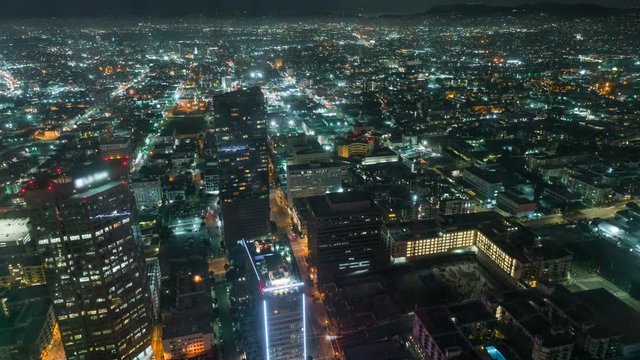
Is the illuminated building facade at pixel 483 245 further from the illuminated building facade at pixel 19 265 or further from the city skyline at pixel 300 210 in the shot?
the illuminated building facade at pixel 19 265

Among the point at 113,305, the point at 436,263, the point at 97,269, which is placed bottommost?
the point at 436,263

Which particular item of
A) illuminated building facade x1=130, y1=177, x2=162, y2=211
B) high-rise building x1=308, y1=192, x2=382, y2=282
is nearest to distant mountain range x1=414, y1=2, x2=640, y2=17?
high-rise building x1=308, y1=192, x2=382, y2=282

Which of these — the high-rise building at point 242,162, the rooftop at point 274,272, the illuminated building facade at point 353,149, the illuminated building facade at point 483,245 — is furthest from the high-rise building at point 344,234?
the illuminated building facade at point 353,149

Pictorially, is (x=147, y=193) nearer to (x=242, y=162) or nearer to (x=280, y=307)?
(x=242, y=162)

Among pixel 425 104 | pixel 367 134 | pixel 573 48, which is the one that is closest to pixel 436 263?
pixel 367 134

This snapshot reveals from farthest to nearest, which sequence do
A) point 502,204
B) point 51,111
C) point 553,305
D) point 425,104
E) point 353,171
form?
point 425,104, point 51,111, point 353,171, point 502,204, point 553,305

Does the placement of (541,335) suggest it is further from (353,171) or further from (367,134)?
(367,134)

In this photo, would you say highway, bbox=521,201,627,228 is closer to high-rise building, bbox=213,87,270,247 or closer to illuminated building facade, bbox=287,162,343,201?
illuminated building facade, bbox=287,162,343,201

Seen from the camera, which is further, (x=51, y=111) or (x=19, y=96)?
(x=19, y=96)
